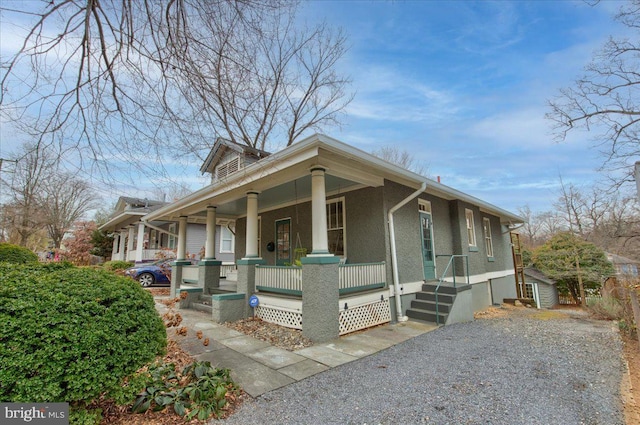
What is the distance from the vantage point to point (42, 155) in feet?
10.8

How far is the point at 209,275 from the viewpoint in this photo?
8.69 m

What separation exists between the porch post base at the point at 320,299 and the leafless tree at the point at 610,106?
1056cm

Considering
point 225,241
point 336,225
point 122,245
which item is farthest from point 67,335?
point 122,245

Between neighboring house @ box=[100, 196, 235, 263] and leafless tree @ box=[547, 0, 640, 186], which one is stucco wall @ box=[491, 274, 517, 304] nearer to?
leafless tree @ box=[547, 0, 640, 186]

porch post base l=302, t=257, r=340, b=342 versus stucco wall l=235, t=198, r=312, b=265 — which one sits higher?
stucco wall l=235, t=198, r=312, b=265

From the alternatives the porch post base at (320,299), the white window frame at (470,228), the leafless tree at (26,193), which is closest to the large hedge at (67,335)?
the leafless tree at (26,193)

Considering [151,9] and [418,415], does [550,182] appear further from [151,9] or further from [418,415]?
[151,9]

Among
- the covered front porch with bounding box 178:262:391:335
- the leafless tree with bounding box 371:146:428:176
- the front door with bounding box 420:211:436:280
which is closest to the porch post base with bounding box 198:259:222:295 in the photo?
the covered front porch with bounding box 178:262:391:335

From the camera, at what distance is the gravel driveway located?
2707 mm

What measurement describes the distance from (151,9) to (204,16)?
0.56 metres

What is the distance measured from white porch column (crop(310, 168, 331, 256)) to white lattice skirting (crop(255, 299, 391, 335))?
137cm

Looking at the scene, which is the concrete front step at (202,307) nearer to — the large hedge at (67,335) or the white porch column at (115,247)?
the large hedge at (67,335)

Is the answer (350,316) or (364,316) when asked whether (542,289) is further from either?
(350,316)

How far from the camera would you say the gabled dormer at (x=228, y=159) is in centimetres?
935
